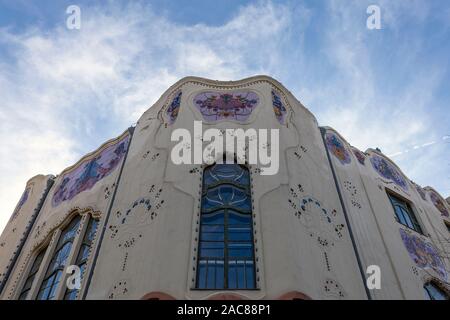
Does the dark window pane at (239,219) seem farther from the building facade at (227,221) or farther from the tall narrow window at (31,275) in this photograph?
the tall narrow window at (31,275)

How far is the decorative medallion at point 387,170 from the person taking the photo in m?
12.6

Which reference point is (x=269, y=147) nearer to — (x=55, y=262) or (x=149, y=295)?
(x=149, y=295)

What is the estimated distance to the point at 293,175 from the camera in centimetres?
896

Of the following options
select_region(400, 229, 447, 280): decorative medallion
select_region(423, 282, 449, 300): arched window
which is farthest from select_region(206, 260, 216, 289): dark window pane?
select_region(400, 229, 447, 280): decorative medallion

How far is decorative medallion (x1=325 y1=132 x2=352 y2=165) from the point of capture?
36.7 feet

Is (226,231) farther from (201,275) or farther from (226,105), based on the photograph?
(226,105)

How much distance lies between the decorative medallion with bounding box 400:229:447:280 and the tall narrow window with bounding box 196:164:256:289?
4203mm

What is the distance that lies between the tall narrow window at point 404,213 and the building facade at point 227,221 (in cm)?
5

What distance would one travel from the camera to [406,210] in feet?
39.1

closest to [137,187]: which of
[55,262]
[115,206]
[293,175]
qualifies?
[115,206]

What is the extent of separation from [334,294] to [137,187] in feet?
14.1

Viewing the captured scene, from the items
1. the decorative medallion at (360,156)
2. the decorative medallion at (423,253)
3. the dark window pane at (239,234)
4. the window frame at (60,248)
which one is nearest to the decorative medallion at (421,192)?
the decorative medallion at (360,156)

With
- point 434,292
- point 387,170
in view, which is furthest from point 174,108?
point 434,292
